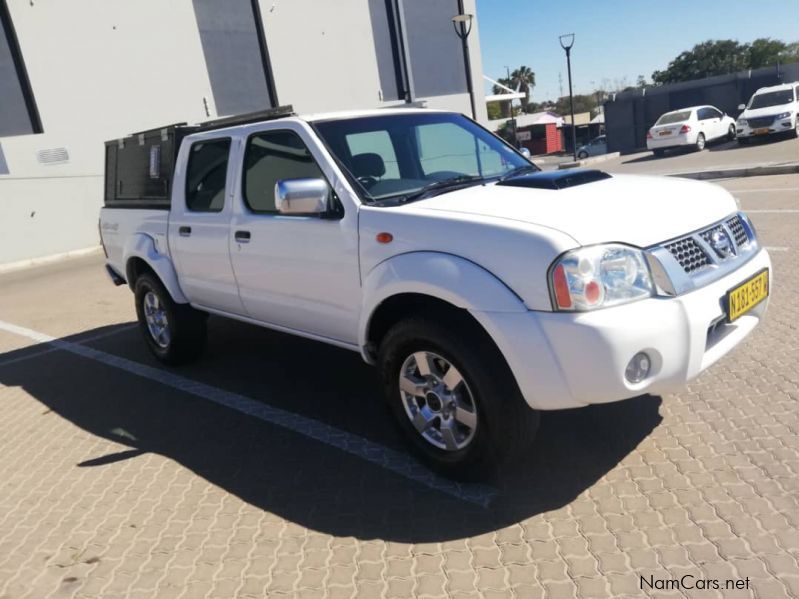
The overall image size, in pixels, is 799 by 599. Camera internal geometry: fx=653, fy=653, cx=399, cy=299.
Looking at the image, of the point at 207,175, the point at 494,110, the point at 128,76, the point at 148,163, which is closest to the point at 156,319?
the point at 148,163

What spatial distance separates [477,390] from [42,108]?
57.0ft

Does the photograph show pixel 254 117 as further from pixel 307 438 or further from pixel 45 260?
pixel 45 260

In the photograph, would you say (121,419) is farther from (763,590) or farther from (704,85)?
(704,85)

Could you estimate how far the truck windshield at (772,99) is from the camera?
853 inches

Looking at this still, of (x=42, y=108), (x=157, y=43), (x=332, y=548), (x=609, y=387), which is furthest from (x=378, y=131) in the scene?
(x=157, y=43)

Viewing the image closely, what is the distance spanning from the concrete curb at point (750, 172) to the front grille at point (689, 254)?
11770mm

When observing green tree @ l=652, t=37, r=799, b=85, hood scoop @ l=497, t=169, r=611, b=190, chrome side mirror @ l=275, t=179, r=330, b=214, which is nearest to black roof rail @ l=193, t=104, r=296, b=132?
chrome side mirror @ l=275, t=179, r=330, b=214

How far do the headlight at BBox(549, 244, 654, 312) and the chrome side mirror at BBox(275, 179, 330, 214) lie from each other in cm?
136

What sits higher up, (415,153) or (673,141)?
(415,153)

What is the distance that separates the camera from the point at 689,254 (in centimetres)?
296

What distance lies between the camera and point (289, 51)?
2186 centimetres

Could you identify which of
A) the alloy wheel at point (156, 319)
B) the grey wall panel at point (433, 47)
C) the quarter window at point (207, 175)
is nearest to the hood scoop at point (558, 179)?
the quarter window at point (207, 175)

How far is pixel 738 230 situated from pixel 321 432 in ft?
8.62

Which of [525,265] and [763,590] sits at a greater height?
[525,265]
